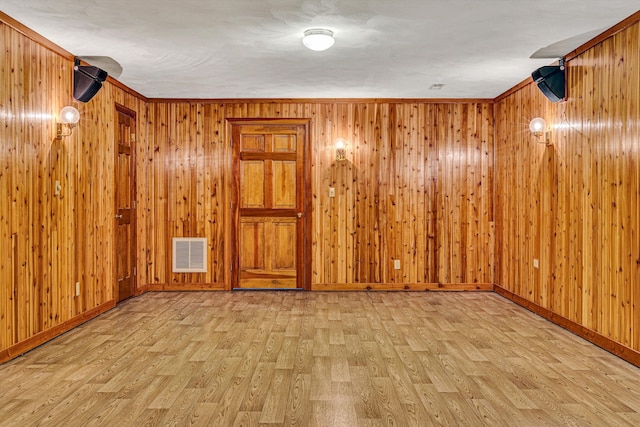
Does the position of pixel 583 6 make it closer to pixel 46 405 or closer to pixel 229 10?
pixel 229 10

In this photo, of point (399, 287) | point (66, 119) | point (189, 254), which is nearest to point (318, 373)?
point (66, 119)

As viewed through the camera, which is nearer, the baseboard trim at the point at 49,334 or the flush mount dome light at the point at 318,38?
the baseboard trim at the point at 49,334

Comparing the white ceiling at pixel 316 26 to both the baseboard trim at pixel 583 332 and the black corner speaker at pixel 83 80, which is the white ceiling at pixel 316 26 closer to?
the black corner speaker at pixel 83 80

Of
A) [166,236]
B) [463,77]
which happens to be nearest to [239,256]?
[166,236]

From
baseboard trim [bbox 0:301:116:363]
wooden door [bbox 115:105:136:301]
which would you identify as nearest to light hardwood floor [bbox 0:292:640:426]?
baseboard trim [bbox 0:301:116:363]

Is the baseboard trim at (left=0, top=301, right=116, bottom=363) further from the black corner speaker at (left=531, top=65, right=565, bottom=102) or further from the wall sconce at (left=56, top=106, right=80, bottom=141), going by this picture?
the black corner speaker at (left=531, top=65, right=565, bottom=102)

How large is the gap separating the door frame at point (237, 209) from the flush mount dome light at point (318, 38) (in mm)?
2759

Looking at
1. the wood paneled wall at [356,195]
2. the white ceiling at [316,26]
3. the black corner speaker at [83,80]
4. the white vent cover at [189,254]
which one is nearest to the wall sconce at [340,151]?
the wood paneled wall at [356,195]

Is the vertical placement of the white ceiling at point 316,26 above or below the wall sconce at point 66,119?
above

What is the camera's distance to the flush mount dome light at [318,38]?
13.4 ft

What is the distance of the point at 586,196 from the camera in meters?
4.49

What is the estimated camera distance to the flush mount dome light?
407cm

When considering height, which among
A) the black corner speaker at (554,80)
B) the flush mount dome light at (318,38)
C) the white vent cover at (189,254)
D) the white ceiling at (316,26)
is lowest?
the white vent cover at (189,254)

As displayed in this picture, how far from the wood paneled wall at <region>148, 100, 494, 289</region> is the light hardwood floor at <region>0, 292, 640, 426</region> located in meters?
1.45
